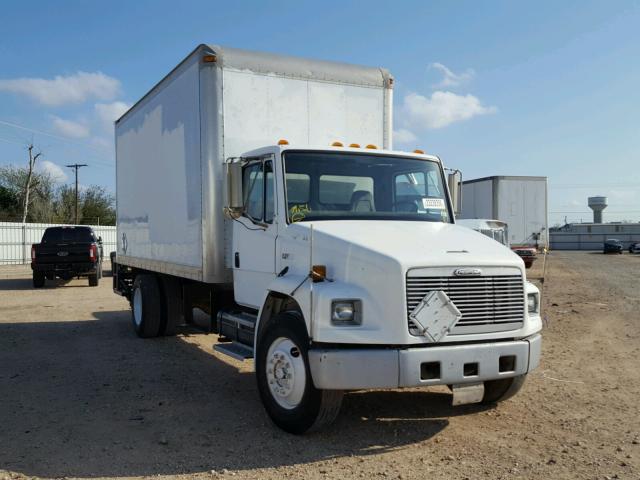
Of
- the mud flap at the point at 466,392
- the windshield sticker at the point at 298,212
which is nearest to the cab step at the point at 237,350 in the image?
the windshield sticker at the point at 298,212

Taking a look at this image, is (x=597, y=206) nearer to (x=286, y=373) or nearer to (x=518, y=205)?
(x=518, y=205)

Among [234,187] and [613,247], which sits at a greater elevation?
[234,187]

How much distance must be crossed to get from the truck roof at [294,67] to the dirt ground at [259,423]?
374cm

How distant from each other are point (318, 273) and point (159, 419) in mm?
2223

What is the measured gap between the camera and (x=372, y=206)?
6.21 meters

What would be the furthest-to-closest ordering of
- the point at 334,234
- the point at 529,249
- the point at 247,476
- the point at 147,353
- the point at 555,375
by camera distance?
the point at 529,249 → the point at 147,353 → the point at 555,375 → the point at 334,234 → the point at 247,476

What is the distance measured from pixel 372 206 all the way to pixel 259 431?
7.84ft

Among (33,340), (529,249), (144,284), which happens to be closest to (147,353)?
(144,284)

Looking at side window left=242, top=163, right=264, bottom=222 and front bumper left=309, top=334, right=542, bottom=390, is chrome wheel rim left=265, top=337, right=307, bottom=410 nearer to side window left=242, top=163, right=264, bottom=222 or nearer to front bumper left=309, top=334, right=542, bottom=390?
front bumper left=309, top=334, right=542, bottom=390

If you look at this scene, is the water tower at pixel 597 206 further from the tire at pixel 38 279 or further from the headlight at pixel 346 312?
the headlight at pixel 346 312

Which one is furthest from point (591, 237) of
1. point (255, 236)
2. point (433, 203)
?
point (255, 236)

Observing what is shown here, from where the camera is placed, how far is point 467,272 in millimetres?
5039

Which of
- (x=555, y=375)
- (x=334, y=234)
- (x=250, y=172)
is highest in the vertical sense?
(x=250, y=172)

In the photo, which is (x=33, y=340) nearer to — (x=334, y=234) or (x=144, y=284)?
(x=144, y=284)
